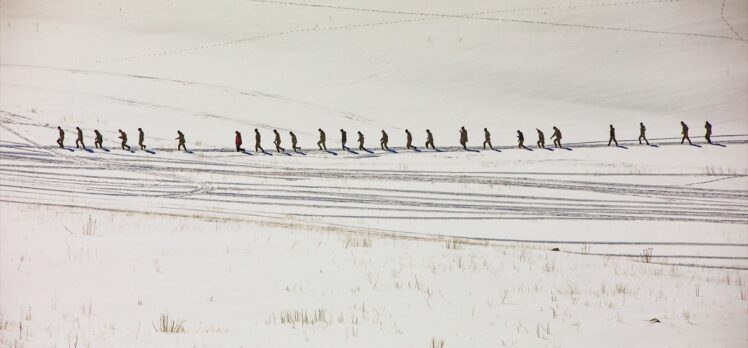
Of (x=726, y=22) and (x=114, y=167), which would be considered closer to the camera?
(x=114, y=167)

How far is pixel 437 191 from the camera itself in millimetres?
24906

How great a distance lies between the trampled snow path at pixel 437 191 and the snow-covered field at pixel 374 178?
161mm

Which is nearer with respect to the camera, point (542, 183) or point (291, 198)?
point (291, 198)

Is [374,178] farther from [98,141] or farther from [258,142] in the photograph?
[98,141]

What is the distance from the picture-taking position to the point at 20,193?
76.1 ft

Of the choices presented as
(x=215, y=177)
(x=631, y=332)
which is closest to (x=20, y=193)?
(x=215, y=177)

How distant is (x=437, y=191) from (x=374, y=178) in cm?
347

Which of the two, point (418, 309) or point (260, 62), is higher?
point (260, 62)

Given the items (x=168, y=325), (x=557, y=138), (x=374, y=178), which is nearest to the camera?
(x=168, y=325)

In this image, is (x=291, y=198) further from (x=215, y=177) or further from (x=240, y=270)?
(x=240, y=270)

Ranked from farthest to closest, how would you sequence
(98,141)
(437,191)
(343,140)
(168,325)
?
1. (343,140)
2. (98,141)
3. (437,191)
4. (168,325)

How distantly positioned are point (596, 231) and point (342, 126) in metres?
24.6

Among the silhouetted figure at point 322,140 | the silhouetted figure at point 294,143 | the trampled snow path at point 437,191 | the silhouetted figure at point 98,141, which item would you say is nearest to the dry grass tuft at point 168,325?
the trampled snow path at point 437,191

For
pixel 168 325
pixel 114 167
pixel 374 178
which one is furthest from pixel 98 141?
pixel 168 325
